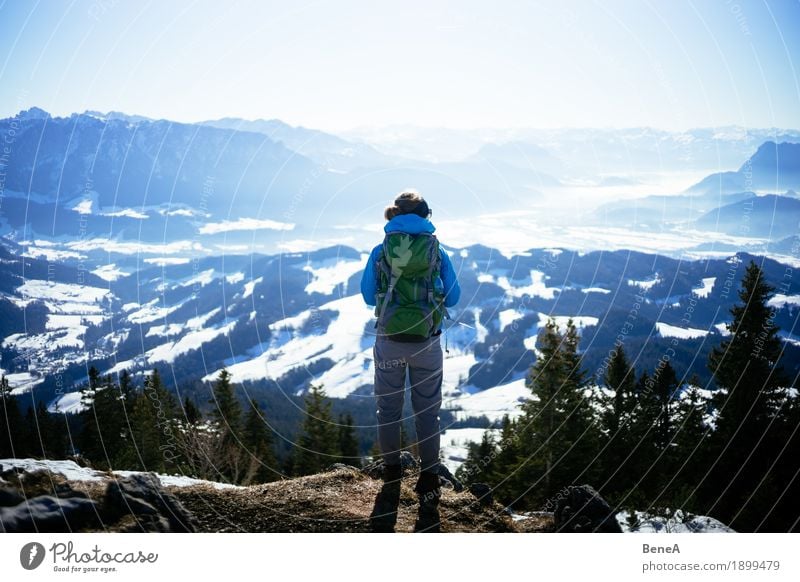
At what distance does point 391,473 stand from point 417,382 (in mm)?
1586

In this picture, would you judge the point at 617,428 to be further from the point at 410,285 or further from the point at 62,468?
the point at 62,468

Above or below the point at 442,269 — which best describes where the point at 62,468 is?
below

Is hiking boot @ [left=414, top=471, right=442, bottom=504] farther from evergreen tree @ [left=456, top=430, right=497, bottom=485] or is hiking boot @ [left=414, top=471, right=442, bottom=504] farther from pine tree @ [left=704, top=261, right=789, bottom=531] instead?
pine tree @ [left=704, top=261, right=789, bottom=531]

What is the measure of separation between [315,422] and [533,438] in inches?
610

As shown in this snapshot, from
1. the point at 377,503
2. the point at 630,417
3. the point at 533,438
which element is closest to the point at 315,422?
the point at 533,438

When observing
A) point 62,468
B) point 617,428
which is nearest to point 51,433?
point 617,428

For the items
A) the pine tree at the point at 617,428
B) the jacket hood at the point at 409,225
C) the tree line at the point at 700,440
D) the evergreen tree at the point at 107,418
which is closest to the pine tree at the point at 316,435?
the tree line at the point at 700,440

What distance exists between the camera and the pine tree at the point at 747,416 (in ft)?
57.2

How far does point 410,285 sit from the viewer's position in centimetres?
698

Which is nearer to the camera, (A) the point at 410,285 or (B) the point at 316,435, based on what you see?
(A) the point at 410,285

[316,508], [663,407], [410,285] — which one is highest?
[410,285]
